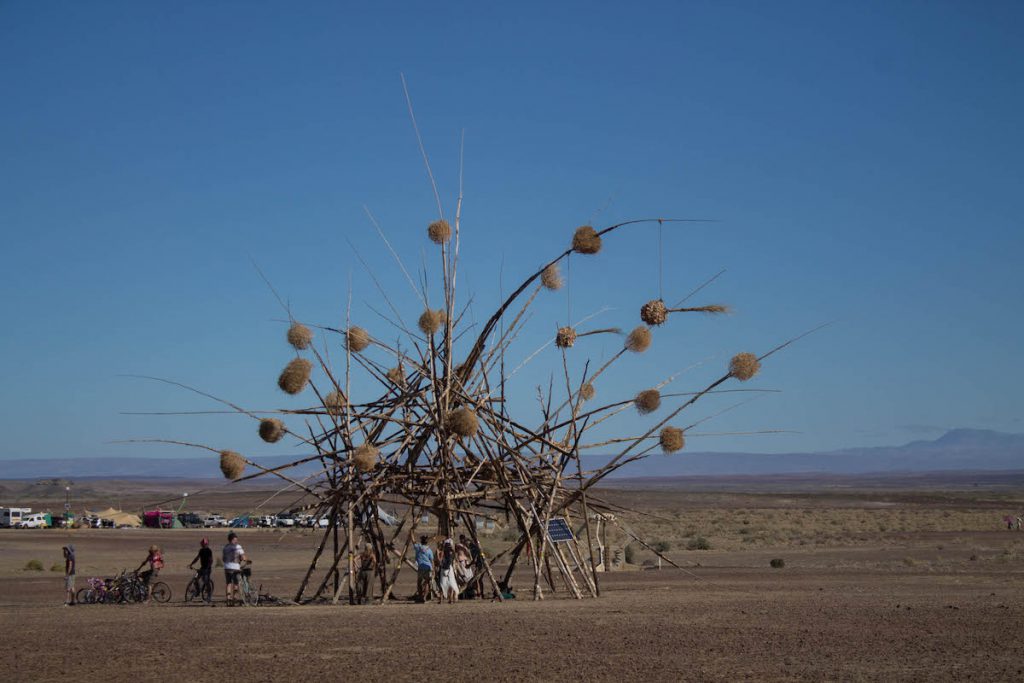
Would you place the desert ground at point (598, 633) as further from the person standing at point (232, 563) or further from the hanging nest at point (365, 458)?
the hanging nest at point (365, 458)

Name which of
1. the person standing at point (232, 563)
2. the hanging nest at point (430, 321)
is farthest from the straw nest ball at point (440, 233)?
the person standing at point (232, 563)

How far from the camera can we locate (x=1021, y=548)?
4100 centimetres

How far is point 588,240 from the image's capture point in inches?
812

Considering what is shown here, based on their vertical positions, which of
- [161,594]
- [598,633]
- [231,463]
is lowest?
[598,633]

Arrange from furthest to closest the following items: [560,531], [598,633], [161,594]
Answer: [161,594], [560,531], [598,633]

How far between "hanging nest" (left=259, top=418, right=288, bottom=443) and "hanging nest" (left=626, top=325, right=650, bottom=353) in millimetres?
6651

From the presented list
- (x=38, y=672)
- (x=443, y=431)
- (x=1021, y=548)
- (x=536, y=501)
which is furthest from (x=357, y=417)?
(x=1021, y=548)

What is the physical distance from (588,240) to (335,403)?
6.30 meters

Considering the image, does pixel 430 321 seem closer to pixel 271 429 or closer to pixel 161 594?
pixel 271 429

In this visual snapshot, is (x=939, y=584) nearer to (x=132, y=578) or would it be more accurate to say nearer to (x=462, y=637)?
(x=462, y=637)

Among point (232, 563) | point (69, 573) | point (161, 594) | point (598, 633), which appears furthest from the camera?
point (161, 594)

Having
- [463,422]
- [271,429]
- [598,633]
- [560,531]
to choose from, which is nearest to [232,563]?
[271,429]

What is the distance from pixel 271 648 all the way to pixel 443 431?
702cm

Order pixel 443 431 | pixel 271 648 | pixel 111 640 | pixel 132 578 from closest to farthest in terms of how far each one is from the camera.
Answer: pixel 271 648 < pixel 111 640 < pixel 443 431 < pixel 132 578
